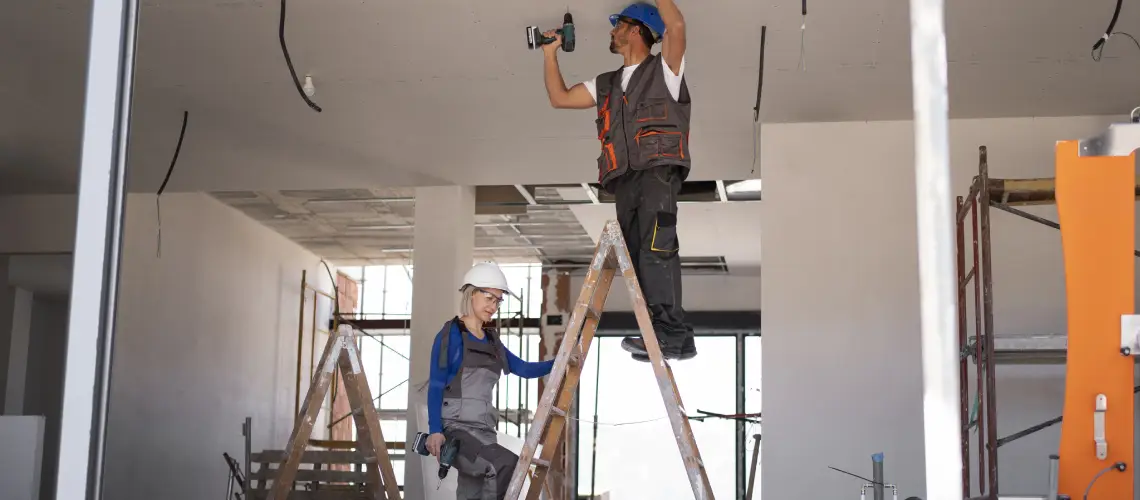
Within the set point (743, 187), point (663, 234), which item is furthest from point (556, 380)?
point (743, 187)

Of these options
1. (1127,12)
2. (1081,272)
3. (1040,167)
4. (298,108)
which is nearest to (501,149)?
(298,108)

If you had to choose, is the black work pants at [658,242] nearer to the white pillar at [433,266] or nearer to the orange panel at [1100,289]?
the orange panel at [1100,289]

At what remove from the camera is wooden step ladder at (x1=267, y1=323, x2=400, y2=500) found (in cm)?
471

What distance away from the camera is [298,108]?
611 cm

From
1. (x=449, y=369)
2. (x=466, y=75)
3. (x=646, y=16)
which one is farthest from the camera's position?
(x=466, y=75)

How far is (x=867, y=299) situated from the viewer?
5.94 metres

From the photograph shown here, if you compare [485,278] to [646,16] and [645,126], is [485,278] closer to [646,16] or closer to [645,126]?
[645,126]

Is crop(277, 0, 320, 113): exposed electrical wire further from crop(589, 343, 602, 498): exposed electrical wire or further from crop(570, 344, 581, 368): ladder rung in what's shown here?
crop(589, 343, 602, 498): exposed electrical wire

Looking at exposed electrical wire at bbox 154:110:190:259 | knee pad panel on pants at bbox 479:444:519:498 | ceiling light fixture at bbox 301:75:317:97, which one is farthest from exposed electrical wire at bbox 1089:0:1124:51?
exposed electrical wire at bbox 154:110:190:259

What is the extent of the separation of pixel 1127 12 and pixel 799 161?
1.84m

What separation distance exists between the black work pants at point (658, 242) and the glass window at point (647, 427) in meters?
9.00

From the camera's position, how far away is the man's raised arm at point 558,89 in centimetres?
397

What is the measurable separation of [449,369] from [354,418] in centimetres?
104

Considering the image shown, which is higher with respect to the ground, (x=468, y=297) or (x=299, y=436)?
(x=468, y=297)
